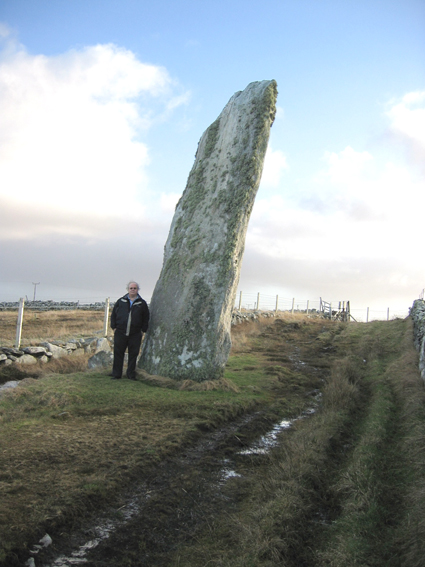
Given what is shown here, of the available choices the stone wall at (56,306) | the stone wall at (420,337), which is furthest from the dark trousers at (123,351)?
the stone wall at (56,306)

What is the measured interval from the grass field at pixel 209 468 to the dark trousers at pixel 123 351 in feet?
1.25

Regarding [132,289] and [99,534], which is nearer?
[99,534]

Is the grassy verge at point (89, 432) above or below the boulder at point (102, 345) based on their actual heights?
below

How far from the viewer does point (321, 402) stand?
7.98 meters

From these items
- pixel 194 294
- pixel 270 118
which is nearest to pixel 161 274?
pixel 194 294

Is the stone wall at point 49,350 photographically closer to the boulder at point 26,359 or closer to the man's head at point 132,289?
the boulder at point 26,359

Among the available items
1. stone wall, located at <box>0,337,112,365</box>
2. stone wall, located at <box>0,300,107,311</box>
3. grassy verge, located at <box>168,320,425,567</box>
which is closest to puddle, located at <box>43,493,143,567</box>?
grassy verge, located at <box>168,320,425,567</box>

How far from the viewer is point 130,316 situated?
8586 millimetres

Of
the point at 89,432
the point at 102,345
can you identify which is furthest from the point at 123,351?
the point at 102,345

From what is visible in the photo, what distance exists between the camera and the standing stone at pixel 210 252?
838 cm

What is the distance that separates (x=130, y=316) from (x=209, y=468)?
4.49 m

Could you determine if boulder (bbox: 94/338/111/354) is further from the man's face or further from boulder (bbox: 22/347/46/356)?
the man's face

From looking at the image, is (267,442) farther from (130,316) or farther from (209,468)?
(130,316)

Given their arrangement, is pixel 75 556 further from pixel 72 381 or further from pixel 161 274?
pixel 161 274
